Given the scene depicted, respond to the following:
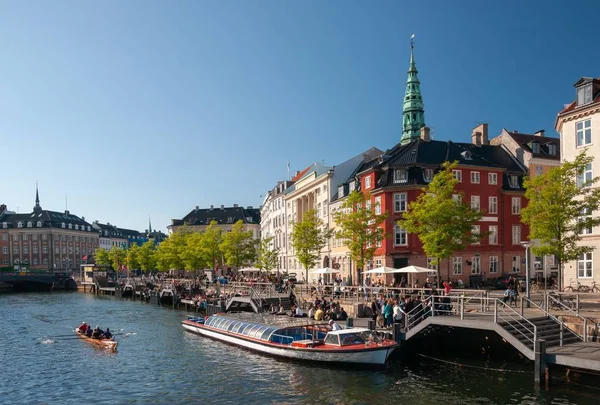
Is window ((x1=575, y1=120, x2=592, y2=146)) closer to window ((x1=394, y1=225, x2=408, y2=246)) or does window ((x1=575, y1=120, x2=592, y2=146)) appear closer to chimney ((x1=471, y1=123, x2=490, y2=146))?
window ((x1=394, y1=225, x2=408, y2=246))

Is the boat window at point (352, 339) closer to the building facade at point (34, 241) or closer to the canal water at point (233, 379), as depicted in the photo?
the canal water at point (233, 379)

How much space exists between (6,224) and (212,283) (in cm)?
12566

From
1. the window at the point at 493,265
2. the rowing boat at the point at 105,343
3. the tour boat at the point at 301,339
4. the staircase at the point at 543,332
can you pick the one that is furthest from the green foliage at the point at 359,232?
the staircase at the point at 543,332

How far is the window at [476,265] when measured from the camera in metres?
62.6

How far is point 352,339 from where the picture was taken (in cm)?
3073

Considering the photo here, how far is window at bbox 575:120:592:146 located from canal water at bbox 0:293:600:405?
76.9 feet

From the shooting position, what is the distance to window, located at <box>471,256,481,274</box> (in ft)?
205

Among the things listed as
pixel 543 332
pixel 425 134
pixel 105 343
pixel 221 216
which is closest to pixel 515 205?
pixel 425 134

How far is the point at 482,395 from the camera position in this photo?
81.7 ft

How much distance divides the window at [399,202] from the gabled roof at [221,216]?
10135cm

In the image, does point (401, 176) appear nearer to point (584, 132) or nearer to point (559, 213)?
point (584, 132)

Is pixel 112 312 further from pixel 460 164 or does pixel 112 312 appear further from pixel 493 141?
pixel 493 141

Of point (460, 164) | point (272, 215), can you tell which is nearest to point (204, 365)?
point (460, 164)

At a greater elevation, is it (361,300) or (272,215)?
(272,215)
